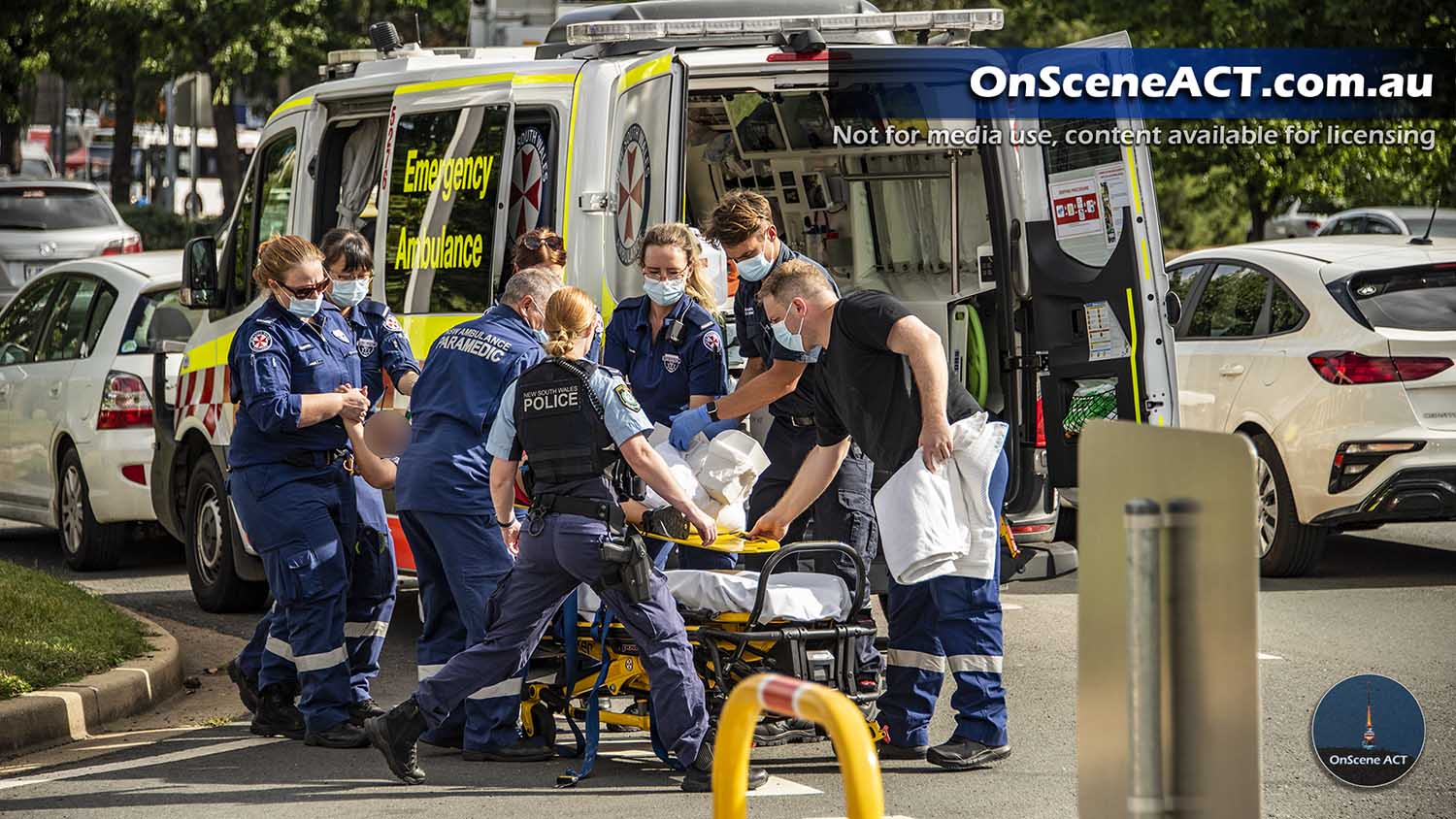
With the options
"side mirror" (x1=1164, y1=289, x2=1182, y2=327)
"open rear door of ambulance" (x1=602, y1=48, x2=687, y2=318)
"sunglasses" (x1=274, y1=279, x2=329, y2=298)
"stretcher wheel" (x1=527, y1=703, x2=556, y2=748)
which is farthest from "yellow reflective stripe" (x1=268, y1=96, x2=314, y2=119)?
"side mirror" (x1=1164, y1=289, x2=1182, y2=327)

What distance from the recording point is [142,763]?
651cm

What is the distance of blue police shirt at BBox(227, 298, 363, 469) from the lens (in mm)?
6652

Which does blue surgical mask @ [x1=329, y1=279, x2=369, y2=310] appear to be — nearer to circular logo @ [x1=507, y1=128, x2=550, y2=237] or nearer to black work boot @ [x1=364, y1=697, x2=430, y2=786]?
circular logo @ [x1=507, y1=128, x2=550, y2=237]

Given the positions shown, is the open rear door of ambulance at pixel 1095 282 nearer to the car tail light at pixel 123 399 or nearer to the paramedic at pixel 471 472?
the paramedic at pixel 471 472

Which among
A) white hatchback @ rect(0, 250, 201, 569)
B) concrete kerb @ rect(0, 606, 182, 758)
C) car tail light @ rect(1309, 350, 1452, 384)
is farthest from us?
white hatchback @ rect(0, 250, 201, 569)

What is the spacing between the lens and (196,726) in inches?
282

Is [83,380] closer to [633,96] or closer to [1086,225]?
[633,96]

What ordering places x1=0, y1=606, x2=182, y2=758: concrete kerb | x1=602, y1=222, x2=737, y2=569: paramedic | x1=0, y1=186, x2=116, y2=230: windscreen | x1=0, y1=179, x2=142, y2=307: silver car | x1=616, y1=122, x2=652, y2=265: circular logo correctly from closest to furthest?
x1=0, y1=606, x2=182, y2=758: concrete kerb
x1=602, y1=222, x2=737, y2=569: paramedic
x1=616, y1=122, x2=652, y2=265: circular logo
x1=0, y1=179, x2=142, y2=307: silver car
x1=0, y1=186, x2=116, y2=230: windscreen

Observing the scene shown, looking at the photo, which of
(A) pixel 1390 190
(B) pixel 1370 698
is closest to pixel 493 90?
(B) pixel 1370 698

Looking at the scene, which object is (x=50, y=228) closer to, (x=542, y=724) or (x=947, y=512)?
(x=542, y=724)

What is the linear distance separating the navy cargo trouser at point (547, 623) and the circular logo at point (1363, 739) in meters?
1.95

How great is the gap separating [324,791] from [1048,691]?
2845 millimetres

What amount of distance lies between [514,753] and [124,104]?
25814mm

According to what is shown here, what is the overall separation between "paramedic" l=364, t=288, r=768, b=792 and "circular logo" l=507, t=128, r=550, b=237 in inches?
Result: 60.0
